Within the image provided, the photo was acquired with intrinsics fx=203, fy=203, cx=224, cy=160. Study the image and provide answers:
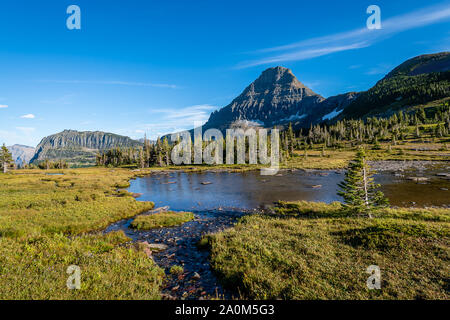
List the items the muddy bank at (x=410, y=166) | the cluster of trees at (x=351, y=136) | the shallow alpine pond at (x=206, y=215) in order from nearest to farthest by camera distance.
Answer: the shallow alpine pond at (x=206, y=215) < the muddy bank at (x=410, y=166) < the cluster of trees at (x=351, y=136)

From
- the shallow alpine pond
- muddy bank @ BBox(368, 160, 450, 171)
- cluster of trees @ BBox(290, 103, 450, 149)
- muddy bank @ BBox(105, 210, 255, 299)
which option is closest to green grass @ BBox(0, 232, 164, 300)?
muddy bank @ BBox(105, 210, 255, 299)

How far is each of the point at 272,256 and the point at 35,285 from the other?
11.2m

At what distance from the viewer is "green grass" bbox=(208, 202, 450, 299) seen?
8398 millimetres

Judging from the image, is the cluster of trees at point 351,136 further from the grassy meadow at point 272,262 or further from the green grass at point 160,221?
the grassy meadow at point 272,262

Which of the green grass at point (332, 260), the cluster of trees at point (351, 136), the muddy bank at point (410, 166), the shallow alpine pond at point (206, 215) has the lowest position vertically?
the shallow alpine pond at point (206, 215)

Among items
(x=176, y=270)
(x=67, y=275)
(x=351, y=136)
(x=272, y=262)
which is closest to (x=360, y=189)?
(x=272, y=262)

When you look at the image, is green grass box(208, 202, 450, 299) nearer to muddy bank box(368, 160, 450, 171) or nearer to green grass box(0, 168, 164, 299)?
green grass box(0, 168, 164, 299)

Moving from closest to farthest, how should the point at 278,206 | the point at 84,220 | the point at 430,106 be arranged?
the point at 84,220 < the point at 278,206 < the point at 430,106

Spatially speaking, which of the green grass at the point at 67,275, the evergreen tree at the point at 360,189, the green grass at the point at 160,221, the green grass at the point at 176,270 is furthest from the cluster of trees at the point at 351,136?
the green grass at the point at 67,275

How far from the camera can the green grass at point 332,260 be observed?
8.40 m

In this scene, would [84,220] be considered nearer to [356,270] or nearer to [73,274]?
[73,274]

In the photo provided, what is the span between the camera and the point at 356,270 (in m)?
9.73

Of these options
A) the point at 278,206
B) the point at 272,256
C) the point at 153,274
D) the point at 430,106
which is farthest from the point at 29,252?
the point at 430,106

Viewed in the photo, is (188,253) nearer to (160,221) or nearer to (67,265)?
(67,265)
